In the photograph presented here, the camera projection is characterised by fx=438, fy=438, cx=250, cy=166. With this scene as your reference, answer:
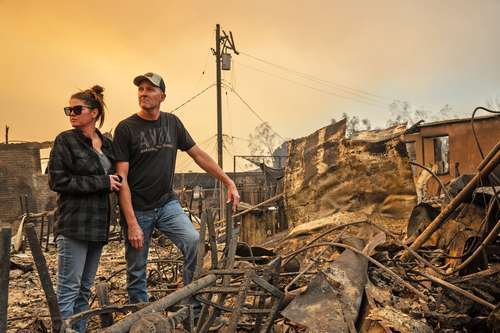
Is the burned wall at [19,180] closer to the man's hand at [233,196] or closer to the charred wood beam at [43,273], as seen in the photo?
the man's hand at [233,196]

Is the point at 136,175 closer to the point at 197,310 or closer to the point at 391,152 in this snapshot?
the point at 197,310

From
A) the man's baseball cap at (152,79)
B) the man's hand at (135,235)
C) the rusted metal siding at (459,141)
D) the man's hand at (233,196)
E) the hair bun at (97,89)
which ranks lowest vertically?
the man's hand at (135,235)

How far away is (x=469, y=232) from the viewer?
4.21 metres

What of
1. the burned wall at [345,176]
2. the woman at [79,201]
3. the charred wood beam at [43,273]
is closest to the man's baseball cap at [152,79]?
the woman at [79,201]

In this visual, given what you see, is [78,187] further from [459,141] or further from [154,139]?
[459,141]

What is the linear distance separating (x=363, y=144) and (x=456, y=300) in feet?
10.1

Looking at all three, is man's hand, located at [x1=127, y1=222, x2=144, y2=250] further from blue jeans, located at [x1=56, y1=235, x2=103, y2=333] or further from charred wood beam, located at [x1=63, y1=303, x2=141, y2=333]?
charred wood beam, located at [x1=63, y1=303, x2=141, y2=333]

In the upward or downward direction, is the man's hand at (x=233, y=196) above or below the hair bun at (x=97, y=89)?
below

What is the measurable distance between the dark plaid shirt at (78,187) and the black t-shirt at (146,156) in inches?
14.9

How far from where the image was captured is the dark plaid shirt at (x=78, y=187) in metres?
2.81

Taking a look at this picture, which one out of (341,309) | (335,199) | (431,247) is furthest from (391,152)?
(341,309)

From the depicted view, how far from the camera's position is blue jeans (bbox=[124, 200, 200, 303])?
131 inches

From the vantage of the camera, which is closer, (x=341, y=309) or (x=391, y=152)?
(x=341, y=309)

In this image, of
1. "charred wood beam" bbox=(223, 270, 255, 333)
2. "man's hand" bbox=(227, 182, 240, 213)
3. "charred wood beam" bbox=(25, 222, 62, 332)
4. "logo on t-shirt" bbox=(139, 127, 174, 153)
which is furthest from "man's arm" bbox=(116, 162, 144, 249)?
"charred wood beam" bbox=(223, 270, 255, 333)
